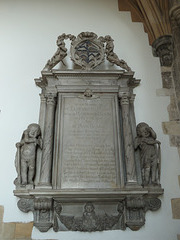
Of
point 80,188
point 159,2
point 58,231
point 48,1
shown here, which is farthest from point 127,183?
point 48,1

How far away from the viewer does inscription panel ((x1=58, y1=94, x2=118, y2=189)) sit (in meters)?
3.40

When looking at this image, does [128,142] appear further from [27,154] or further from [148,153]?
[27,154]

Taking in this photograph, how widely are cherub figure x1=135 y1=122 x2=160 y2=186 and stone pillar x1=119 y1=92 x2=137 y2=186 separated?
0.11 m

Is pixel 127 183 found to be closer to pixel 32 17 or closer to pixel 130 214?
pixel 130 214

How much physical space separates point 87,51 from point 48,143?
1.64 meters

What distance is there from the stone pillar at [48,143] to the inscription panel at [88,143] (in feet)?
0.47

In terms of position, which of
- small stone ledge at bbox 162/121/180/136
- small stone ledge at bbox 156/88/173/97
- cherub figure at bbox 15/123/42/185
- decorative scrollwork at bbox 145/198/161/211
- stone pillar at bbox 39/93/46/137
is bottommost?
decorative scrollwork at bbox 145/198/161/211

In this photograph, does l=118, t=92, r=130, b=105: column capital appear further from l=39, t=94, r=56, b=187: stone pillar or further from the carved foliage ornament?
l=39, t=94, r=56, b=187: stone pillar

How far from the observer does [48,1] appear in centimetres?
499

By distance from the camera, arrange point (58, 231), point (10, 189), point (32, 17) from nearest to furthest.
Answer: point (58, 231) < point (10, 189) < point (32, 17)

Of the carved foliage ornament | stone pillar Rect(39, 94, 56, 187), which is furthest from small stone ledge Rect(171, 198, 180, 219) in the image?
the carved foliage ornament

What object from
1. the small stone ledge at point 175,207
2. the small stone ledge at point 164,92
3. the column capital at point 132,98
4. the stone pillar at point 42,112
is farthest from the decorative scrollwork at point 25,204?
the small stone ledge at point 164,92

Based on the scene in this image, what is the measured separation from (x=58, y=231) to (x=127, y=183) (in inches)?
40.4

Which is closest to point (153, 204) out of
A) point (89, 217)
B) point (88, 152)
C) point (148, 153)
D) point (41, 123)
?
point (148, 153)
